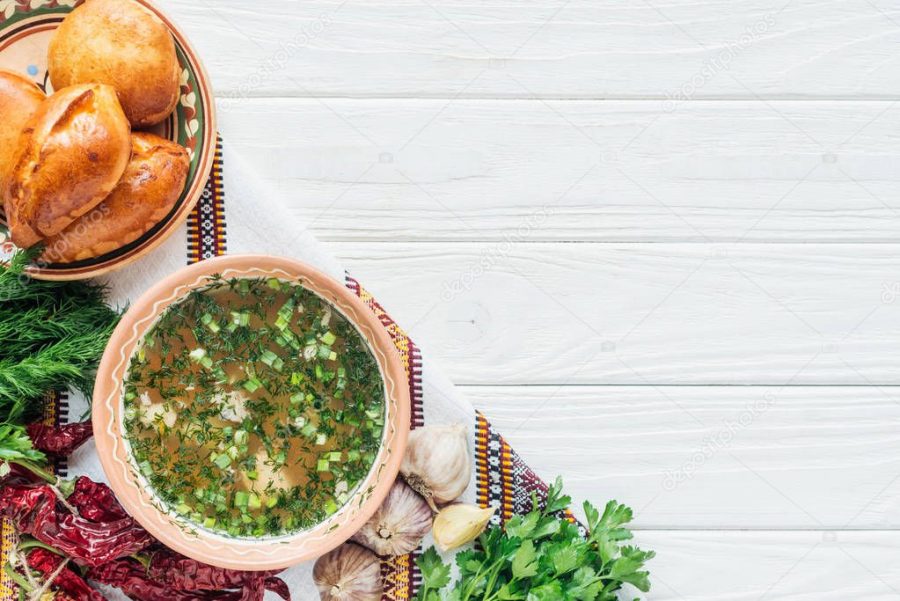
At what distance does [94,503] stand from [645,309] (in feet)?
4.15

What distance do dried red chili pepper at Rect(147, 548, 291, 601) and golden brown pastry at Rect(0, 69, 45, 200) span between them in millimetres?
815

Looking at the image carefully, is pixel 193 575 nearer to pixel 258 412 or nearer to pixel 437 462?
pixel 258 412

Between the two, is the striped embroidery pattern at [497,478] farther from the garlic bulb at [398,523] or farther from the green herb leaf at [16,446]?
the green herb leaf at [16,446]

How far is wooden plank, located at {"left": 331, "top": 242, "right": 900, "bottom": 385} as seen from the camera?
196cm

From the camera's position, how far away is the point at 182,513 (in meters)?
1.78

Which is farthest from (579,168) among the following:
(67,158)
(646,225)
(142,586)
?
(142,586)

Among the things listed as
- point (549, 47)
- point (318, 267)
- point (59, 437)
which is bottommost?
point (59, 437)

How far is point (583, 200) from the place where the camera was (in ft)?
6.47

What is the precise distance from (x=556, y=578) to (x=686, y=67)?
1164mm

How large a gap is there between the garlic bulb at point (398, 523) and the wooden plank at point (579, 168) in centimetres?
57

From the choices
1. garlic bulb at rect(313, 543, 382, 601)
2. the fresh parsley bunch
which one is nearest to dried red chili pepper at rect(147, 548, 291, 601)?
garlic bulb at rect(313, 543, 382, 601)

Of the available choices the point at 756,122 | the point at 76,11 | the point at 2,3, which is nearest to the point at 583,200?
the point at 756,122

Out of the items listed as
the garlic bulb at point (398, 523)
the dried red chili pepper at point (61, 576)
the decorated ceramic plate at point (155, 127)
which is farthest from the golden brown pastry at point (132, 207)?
the garlic bulb at point (398, 523)

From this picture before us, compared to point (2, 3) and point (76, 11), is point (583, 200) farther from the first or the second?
point (2, 3)
